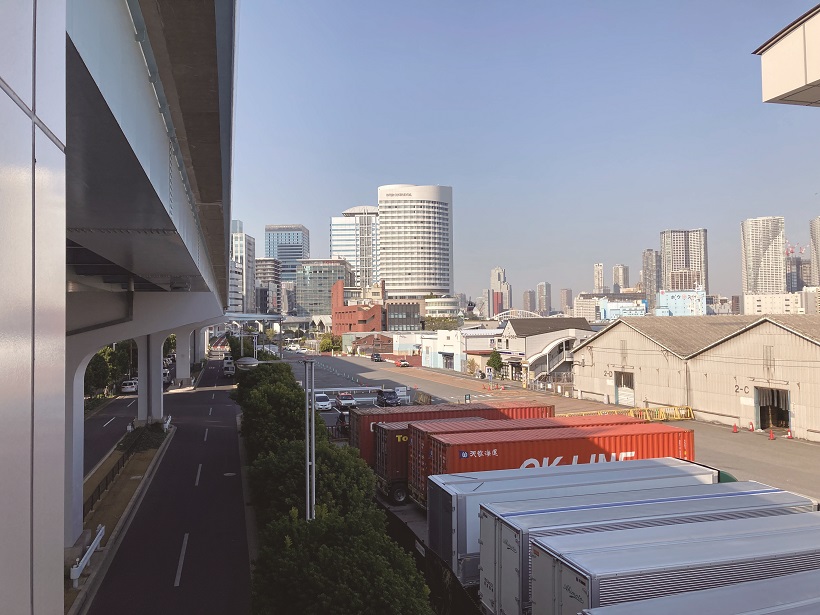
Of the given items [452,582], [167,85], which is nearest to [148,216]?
[167,85]

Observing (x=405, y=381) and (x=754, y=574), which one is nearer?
(x=754, y=574)

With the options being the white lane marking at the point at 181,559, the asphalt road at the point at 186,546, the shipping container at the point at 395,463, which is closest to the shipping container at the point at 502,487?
the asphalt road at the point at 186,546

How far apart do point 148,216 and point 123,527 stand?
46.6 ft

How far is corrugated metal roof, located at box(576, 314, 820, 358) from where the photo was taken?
111 ft

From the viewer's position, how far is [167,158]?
25.7ft

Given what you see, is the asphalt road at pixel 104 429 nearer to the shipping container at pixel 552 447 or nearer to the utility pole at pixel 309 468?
the utility pole at pixel 309 468

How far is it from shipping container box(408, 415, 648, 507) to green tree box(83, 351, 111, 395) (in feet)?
115

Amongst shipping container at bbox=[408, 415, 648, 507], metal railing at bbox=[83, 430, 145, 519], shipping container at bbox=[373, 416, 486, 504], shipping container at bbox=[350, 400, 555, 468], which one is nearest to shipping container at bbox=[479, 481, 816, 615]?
shipping container at bbox=[408, 415, 648, 507]

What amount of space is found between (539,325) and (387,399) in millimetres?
22697

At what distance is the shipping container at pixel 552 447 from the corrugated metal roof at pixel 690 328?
16.1 metres

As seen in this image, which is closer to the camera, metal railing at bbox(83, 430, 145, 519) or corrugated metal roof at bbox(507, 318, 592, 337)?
metal railing at bbox(83, 430, 145, 519)

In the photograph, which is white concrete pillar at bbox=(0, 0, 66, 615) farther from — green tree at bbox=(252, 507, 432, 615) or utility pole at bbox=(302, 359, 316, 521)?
utility pole at bbox=(302, 359, 316, 521)

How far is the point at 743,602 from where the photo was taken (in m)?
7.40

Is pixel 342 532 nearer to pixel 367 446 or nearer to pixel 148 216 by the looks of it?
pixel 148 216
